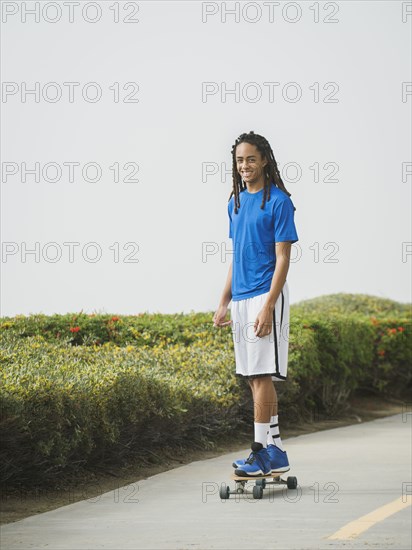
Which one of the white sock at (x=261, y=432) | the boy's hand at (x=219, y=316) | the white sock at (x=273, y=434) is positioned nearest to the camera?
the white sock at (x=261, y=432)

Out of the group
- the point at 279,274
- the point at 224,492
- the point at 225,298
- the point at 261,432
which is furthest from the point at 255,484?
the point at 279,274

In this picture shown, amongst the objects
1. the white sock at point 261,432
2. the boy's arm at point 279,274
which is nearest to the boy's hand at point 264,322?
the boy's arm at point 279,274

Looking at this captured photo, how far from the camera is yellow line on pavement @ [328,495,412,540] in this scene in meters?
6.93

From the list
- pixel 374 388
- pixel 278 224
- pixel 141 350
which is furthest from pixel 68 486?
pixel 374 388

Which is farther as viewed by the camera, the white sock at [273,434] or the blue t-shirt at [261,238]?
the white sock at [273,434]

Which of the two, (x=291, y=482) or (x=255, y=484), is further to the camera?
(x=291, y=482)

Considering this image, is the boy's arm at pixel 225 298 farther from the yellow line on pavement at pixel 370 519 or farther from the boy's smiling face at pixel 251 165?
the yellow line on pavement at pixel 370 519

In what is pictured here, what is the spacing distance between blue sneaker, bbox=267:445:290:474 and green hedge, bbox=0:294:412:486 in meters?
1.87

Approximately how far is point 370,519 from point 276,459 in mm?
1167

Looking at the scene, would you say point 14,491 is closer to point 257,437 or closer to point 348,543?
point 257,437

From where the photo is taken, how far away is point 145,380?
416 inches

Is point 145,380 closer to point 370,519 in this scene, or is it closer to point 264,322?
point 264,322

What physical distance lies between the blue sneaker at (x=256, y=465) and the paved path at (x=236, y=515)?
0.22 m

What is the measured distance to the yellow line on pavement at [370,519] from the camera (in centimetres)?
693
